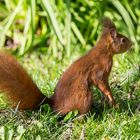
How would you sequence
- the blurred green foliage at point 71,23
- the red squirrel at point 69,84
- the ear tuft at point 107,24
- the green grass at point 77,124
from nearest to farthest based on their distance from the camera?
the green grass at point 77,124 < the red squirrel at point 69,84 < the ear tuft at point 107,24 < the blurred green foliage at point 71,23

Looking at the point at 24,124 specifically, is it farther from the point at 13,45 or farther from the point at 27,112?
the point at 13,45

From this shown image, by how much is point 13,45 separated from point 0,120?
3.85 metres

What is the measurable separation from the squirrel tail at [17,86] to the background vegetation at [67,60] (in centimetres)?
8

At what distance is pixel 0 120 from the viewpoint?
3.84m

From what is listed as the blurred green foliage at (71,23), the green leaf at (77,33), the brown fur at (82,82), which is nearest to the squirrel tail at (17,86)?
the brown fur at (82,82)

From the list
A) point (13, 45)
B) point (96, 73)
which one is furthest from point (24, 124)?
point (13, 45)

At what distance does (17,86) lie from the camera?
12.3 feet

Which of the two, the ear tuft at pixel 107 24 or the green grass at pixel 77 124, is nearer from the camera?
the green grass at pixel 77 124

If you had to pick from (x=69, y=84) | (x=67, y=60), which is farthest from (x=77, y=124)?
(x=67, y=60)

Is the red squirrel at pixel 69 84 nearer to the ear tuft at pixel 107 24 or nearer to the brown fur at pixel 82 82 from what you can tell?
the brown fur at pixel 82 82

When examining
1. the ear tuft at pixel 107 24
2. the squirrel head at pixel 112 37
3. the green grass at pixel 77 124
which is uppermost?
the ear tuft at pixel 107 24

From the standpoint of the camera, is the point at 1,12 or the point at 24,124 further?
the point at 1,12

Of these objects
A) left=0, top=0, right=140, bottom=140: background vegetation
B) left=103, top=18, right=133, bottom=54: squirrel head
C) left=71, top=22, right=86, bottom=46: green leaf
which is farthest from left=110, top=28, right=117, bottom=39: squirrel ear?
left=71, top=22, right=86, bottom=46: green leaf

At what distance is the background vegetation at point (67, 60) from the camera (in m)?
3.71
